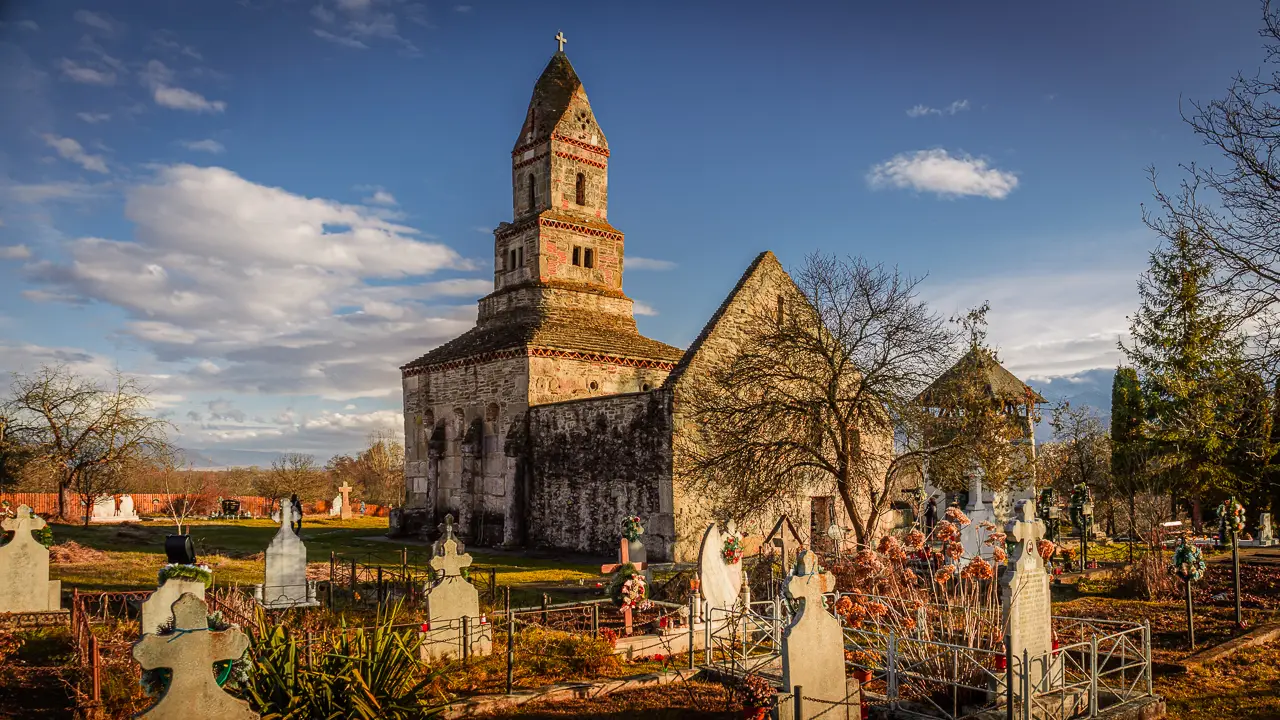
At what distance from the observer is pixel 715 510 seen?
23578 millimetres

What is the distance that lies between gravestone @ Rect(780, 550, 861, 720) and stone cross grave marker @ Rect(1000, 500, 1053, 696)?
1728mm

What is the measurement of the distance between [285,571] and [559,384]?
13.7 metres

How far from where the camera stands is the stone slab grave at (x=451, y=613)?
464 inches

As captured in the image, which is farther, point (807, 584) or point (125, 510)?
point (125, 510)

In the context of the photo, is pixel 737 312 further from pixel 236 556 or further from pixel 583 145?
pixel 236 556

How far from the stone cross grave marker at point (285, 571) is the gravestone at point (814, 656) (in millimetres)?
9774

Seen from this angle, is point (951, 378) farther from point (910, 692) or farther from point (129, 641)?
point (129, 641)

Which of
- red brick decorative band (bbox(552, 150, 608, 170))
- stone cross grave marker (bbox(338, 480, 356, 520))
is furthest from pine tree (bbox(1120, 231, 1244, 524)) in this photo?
stone cross grave marker (bbox(338, 480, 356, 520))

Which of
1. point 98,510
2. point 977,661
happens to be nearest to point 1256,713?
point 977,661

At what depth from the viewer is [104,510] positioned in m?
40.4

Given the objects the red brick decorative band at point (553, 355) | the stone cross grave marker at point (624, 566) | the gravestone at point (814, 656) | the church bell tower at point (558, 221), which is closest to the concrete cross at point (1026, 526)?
the gravestone at point (814, 656)

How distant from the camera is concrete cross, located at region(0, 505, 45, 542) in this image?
573 inches

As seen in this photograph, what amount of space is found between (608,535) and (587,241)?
12523 millimetres

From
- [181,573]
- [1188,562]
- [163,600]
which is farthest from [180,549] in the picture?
[1188,562]
